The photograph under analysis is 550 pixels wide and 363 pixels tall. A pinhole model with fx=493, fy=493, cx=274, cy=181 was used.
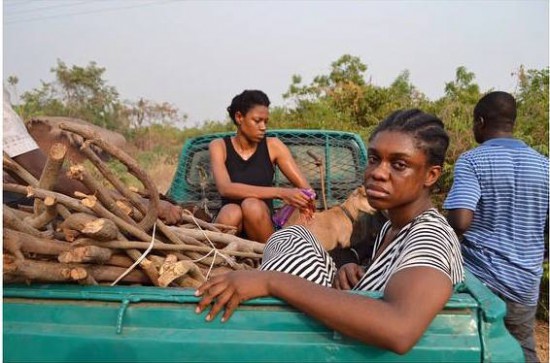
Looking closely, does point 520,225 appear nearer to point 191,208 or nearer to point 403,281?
point 403,281

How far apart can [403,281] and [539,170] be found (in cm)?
159

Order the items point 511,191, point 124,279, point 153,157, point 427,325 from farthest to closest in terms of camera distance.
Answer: point 153,157, point 511,191, point 124,279, point 427,325

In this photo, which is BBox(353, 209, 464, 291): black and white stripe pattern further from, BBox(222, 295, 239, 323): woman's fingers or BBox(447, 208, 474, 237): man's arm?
BBox(447, 208, 474, 237): man's arm

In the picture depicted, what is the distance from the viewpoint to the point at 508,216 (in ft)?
8.16

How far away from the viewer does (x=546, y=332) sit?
4.29m

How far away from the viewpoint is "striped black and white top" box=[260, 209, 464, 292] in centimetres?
134

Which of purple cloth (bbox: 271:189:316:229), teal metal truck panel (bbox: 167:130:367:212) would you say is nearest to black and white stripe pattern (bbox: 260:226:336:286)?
purple cloth (bbox: 271:189:316:229)

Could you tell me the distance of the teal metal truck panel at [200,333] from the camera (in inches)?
49.4

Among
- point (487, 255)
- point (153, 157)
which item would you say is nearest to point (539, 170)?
point (487, 255)

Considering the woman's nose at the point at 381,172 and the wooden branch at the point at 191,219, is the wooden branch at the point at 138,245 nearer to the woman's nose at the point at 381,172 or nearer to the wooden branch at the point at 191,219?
the wooden branch at the point at 191,219

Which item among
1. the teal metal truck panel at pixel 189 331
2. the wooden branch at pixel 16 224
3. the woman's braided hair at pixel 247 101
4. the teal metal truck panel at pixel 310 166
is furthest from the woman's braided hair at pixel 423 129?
the teal metal truck panel at pixel 310 166

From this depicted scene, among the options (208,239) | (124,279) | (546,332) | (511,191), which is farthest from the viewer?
(546,332)

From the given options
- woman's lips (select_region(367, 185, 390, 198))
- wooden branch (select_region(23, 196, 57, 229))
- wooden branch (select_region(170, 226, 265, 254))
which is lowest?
wooden branch (select_region(170, 226, 265, 254))

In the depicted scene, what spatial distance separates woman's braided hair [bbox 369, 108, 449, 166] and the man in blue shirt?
0.94 metres
